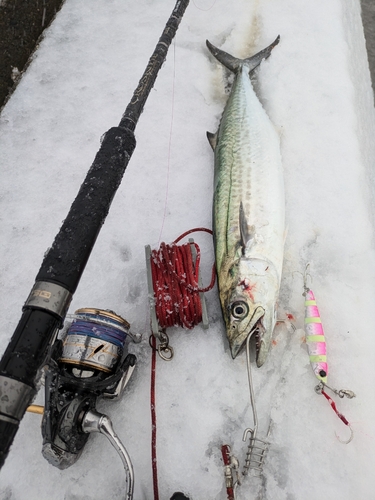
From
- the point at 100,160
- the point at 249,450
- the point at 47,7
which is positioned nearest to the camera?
the point at 100,160

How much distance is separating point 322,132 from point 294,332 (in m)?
1.76

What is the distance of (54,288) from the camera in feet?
5.51

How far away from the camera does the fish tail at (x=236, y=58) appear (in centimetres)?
387

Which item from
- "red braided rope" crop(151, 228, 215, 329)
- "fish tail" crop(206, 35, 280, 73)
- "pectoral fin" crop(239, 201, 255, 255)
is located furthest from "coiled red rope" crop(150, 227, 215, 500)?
"fish tail" crop(206, 35, 280, 73)

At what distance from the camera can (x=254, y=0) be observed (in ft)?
14.7

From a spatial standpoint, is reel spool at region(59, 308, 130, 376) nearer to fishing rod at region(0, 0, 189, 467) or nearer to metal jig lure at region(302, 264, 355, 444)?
fishing rod at region(0, 0, 189, 467)

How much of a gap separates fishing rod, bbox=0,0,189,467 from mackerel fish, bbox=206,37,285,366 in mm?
929

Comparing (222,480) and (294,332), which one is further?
(294,332)

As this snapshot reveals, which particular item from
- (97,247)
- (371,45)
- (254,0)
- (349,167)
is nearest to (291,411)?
(97,247)

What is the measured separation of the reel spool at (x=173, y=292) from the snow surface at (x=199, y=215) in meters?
0.21

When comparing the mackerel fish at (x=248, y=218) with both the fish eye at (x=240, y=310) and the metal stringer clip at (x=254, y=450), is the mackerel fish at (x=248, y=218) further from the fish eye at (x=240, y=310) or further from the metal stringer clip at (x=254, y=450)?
the metal stringer clip at (x=254, y=450)

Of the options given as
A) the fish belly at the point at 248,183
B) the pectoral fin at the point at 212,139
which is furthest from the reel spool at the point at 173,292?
the pectoral fin at the point at 212,139

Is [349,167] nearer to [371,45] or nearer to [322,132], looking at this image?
[322,132]

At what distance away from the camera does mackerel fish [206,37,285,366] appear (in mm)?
2557
